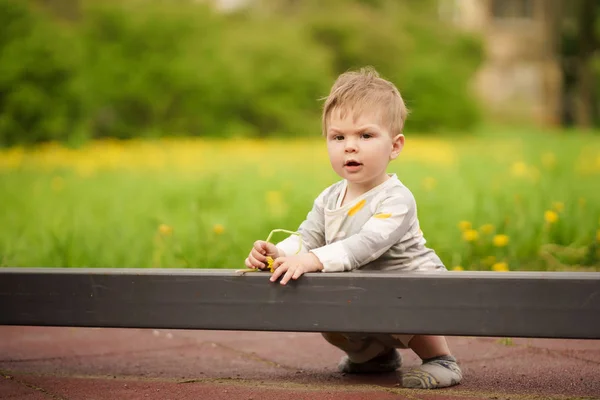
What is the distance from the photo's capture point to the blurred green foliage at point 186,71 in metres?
10.2

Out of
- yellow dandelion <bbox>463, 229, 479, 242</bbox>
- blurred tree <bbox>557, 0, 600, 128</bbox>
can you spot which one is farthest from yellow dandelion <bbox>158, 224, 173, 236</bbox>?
blurred tree <bbox>557, 0, 600, 128</bbox>

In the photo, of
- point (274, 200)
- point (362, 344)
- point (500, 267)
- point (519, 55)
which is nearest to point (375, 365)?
point (362, 344)

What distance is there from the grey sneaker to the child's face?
0.56 metres

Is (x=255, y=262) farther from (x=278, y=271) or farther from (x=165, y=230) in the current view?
(x=165, y=230)

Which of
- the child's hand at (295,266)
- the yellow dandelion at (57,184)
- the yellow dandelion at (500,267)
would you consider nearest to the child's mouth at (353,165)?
the child's hand at (295,266)

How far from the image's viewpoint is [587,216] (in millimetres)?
4496

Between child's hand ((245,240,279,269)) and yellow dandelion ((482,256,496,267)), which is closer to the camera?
child's hand ((245,240,279,269))

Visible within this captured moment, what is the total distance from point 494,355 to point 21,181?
191 inches

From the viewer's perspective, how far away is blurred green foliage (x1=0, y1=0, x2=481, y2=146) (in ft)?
33.4

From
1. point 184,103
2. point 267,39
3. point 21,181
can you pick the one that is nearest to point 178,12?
point 184,103

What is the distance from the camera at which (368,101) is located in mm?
2316

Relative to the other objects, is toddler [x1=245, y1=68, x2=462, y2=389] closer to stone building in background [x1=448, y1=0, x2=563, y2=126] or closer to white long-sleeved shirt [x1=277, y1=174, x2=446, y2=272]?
white long-sleeved shirt [x1=277, y1=174, x2=446, y2=272]

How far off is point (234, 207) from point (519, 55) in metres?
25.5

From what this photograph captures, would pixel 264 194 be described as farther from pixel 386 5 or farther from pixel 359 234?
pixel 386 5
